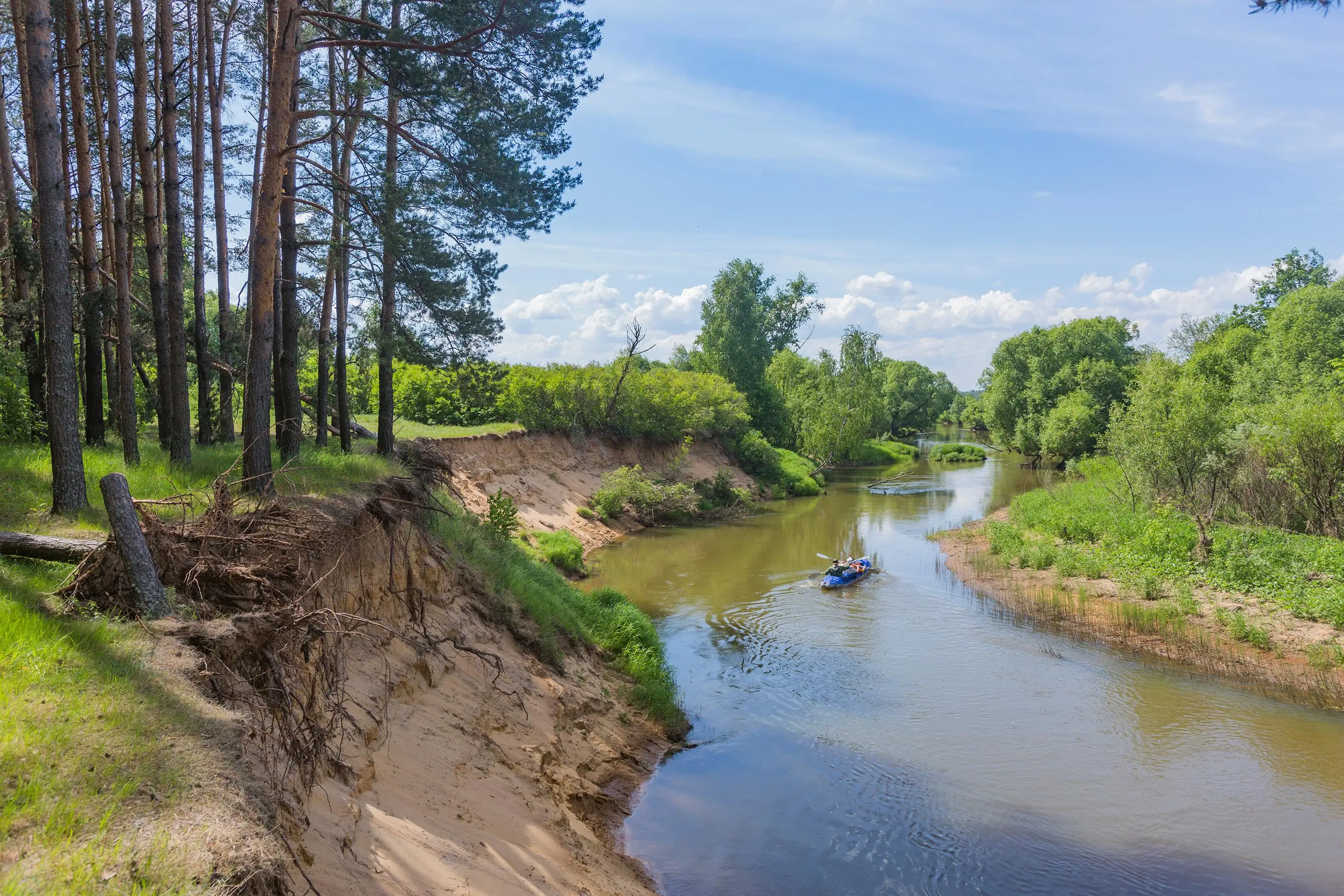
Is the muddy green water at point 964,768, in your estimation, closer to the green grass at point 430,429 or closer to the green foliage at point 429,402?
the green grass at point 430,429

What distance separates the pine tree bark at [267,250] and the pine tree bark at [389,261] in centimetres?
118

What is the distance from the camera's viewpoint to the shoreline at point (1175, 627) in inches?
575

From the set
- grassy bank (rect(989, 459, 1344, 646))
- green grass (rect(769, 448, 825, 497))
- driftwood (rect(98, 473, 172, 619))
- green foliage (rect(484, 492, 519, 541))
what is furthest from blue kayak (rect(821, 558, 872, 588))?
green grass (rect(769, 448, 825, 497))

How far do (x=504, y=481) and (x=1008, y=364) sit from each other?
5294cm

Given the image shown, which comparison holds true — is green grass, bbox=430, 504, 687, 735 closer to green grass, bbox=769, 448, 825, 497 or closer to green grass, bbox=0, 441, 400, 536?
green grass, bbox=0, 441, 400, 536

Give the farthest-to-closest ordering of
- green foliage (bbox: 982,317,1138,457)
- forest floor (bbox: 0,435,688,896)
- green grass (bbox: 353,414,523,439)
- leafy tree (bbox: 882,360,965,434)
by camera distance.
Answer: leafy tree (bbox: 882,360,965,434)
green foliage (bbox: 982,317,1138,457)
green grass (bbox: 353,414,523,439)
forest floor (bbox: 0,435,688,896)

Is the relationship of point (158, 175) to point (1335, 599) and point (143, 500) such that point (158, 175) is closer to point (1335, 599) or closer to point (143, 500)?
point (143, 500)

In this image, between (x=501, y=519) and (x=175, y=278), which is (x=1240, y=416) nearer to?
(x=501, y=519)

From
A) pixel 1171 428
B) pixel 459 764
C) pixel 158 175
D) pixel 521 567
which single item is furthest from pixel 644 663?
pixel 1171 428

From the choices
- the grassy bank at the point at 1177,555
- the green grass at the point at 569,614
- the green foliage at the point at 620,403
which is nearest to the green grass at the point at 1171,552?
the grassy bank at the point at 1177,555

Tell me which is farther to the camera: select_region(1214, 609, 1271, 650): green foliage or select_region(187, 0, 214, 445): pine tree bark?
select_region(1214, 609, 1271, 650): green foliage

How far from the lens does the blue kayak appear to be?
21.4 m

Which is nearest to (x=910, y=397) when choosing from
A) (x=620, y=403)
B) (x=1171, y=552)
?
(x=620, y=403)

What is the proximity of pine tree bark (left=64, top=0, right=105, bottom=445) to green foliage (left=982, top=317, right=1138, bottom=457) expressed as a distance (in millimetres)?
50442
